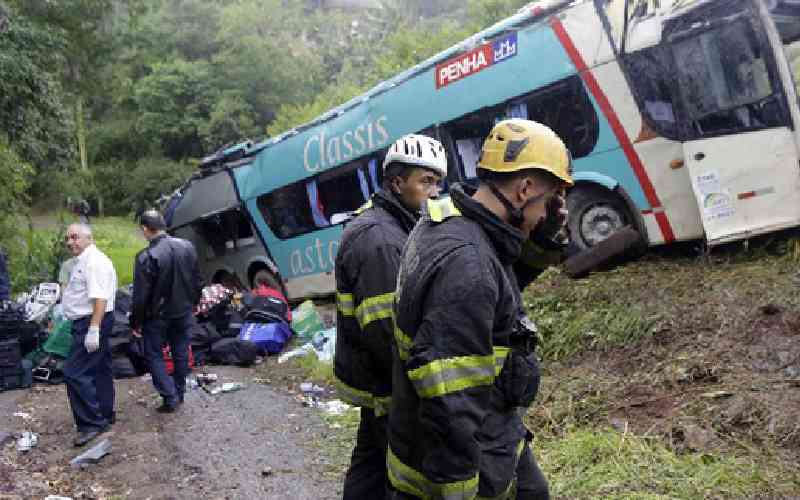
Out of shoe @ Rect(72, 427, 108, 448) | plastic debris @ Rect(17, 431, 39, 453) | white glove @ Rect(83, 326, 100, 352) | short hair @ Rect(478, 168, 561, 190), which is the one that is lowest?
shoe @ Rect(72, 427, 108, 448)

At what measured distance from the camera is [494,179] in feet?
6.59

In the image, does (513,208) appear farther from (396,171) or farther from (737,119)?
(737,119)

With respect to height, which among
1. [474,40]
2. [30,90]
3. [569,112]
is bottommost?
[569,112]

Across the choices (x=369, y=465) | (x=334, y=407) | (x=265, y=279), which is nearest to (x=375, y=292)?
(x=369, y=465)

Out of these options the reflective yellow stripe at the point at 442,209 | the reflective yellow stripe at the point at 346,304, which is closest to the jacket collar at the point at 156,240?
the reflective yellow stripe at the point at 346,304

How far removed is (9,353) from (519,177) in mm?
6902

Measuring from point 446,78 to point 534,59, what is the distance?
3.99 ft

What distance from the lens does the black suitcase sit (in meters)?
7.13

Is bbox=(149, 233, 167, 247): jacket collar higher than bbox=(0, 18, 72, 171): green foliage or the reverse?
the reverse

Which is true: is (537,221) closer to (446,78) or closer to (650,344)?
(650,344)

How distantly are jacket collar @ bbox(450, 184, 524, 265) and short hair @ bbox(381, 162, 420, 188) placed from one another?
0.91 m

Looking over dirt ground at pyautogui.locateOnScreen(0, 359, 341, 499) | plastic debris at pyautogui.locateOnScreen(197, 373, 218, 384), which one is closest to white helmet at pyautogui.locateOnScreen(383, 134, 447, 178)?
dirt ground at pyautogui.locateOnScreen(0, 359, 341, 499)

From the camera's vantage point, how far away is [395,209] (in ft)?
9.43

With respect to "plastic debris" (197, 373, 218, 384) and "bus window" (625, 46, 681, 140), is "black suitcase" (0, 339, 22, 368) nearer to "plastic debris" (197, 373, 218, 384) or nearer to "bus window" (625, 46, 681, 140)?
"plastic debris" (197, 373, 218, 384)
